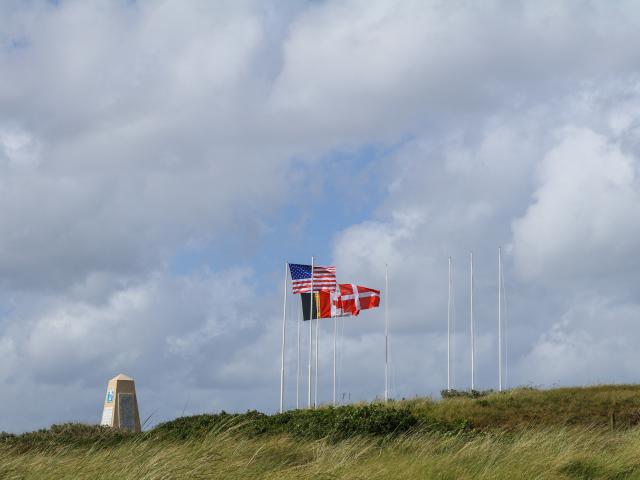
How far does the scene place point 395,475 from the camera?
40.8 feet

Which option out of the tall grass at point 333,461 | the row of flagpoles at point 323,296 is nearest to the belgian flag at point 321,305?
the row of flagpoles at point 323,296

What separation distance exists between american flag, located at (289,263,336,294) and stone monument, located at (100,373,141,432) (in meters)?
11.7

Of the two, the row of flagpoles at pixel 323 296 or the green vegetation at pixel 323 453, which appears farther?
the row of flagpoles at pixel 323 296

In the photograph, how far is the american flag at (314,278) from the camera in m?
41.9

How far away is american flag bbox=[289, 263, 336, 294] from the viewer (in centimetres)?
4191

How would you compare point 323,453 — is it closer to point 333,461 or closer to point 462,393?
point 333,461

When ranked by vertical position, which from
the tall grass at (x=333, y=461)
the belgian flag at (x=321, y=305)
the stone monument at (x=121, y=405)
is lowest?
the tall grass at (x=333, y=461)

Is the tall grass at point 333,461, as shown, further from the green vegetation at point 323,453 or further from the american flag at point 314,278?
the american flag at point 314,278

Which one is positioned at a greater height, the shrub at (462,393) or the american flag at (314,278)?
the american flag at (314,278)

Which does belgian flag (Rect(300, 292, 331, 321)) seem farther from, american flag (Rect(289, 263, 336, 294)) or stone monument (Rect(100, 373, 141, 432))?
stone monument (Rect(100, 373, 141, 432))

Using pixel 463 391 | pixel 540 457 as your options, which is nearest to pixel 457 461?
pixel 540 457

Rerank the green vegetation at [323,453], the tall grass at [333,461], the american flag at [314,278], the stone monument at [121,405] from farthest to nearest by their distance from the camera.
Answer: the american flag at [314,278]
the stone monument at [121,405]
the green vegetation at [323,453]
the tall grass at [333,461]

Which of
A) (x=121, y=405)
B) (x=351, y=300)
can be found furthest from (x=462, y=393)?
(x=121, y=405)

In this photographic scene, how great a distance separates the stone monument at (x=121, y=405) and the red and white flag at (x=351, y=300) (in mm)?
13862
